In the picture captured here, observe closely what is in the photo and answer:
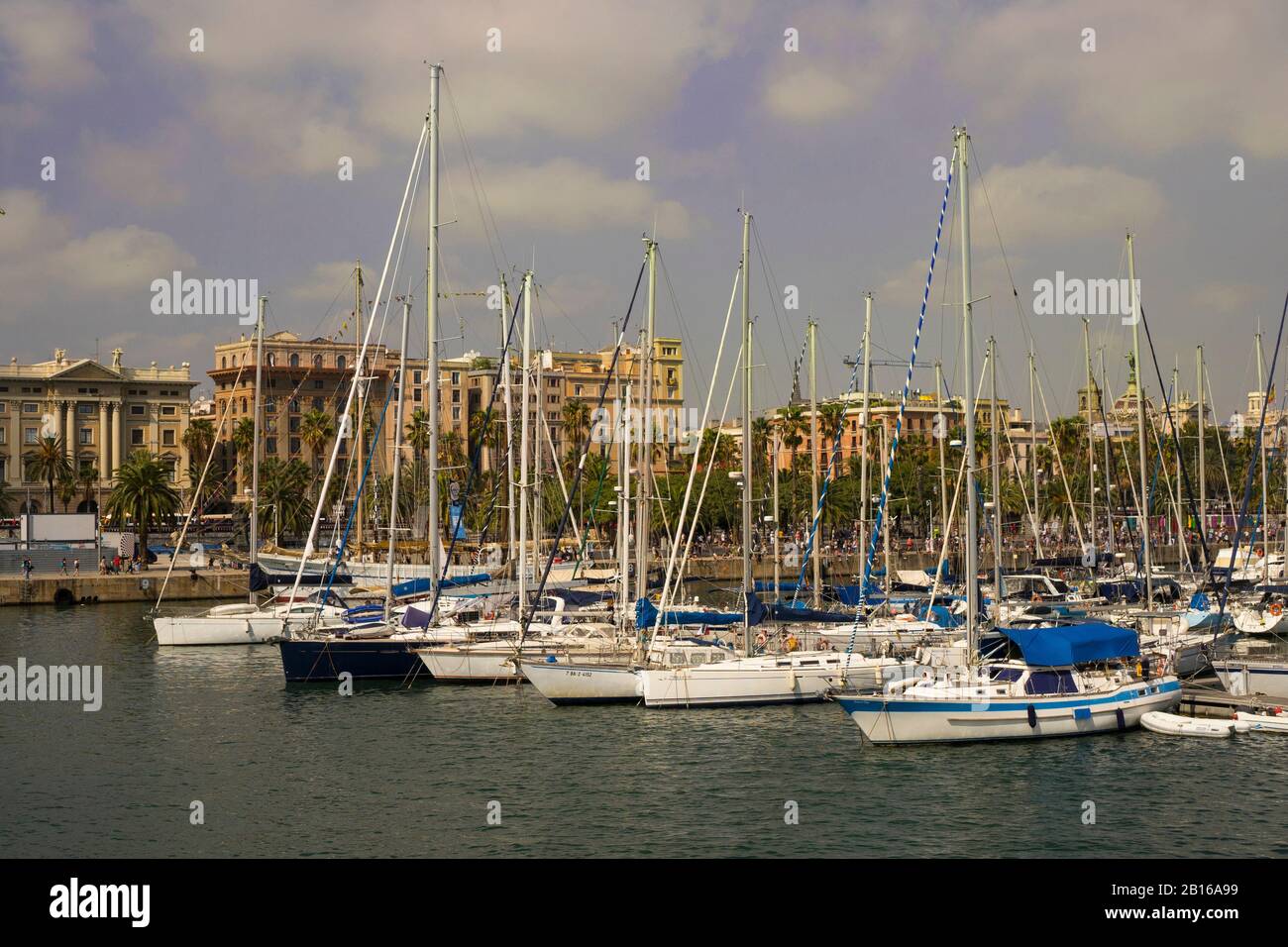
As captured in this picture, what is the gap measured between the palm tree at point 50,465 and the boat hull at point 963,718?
110003mm

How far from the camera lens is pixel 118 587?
8431 centimetres

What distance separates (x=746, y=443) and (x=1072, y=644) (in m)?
12.1

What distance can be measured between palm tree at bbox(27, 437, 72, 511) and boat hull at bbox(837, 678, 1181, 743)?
361 ft

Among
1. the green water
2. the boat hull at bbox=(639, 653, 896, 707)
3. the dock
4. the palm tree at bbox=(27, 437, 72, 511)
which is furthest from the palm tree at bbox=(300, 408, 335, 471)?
the boat hull at bbox=(639, 653, 896, 707)

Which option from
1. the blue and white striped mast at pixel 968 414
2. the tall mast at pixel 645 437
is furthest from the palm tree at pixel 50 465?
the blue and white striped mast at pixel 968 414

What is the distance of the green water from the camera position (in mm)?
27016

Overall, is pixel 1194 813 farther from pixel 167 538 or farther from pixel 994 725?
pixel 167 538

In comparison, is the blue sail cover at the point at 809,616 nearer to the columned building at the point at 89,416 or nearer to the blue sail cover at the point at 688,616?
the blue sail cover at the point at 688,616

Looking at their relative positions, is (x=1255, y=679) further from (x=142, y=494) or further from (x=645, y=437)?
(x=142, y=494)

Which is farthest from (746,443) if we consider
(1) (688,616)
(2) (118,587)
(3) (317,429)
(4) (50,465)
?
(4) (50,465)

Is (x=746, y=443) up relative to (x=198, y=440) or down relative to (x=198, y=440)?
down

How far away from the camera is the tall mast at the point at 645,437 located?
142 feet

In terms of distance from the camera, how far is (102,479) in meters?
150

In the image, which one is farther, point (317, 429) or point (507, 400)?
point (317, 429)
